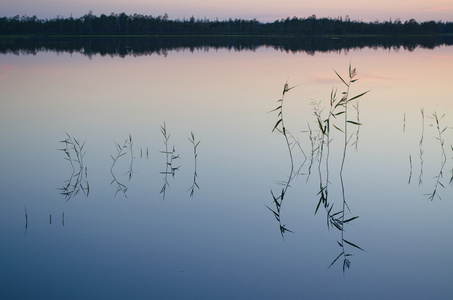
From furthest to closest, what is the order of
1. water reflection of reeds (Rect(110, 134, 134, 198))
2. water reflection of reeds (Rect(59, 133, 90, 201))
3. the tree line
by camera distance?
the tree line
water reflection of reeds (Rect(110, 134, 134, 198))
water reflection of reeds (Rect(59, 133, 90, 201))

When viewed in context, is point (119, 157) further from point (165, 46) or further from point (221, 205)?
point (165, 46)

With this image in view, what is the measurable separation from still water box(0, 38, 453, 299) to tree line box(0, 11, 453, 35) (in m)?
71.8

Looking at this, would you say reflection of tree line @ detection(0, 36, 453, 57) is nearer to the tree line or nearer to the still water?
the still water

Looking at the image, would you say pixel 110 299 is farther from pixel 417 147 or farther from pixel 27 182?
pixel 417 147

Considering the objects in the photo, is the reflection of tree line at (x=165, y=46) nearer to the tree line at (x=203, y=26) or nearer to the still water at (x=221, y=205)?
the still water at (x=221, y=205)

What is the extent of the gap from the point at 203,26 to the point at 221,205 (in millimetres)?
85902

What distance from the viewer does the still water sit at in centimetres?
355

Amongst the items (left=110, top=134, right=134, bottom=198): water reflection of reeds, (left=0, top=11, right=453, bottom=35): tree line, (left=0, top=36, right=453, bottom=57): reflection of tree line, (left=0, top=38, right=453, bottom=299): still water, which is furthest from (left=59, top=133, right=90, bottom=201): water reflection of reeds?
(left=0, top=11, right=453, bottom=35): tree line

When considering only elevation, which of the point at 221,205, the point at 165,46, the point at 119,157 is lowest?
the point at 221,205

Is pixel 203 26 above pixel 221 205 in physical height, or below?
above

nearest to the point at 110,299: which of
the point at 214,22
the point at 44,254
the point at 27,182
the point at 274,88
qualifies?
the point at 44,254

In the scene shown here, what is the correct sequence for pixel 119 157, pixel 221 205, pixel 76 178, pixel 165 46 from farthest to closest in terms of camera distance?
pixel 165 46 < pixel 119 157 < pixel 76 178 < pixel 221 205

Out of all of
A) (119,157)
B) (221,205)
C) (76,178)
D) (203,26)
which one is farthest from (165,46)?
(203,26)

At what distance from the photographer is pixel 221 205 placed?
503 centimetres
